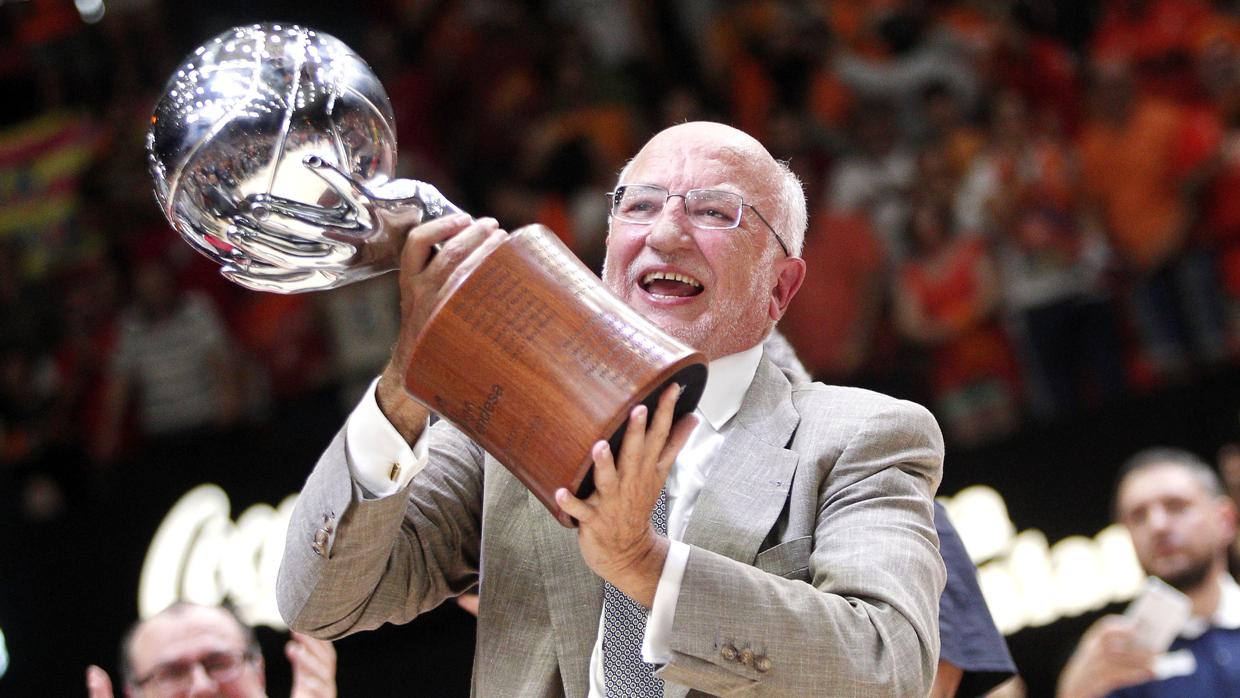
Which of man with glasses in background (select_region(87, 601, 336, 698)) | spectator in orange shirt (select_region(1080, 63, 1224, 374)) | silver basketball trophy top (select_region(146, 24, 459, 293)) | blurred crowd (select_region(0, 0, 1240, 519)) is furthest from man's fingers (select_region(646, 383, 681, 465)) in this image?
spectator in orange shirt (select_region(1080, 63, 1224, 374))

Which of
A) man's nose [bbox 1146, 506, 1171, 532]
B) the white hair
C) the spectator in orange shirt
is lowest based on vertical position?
man's nose [bbox 1146, 506, 1171, 532]

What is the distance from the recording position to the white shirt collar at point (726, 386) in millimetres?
2184

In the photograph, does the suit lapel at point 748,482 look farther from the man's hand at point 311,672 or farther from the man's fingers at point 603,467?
the man's hand at point 311,672

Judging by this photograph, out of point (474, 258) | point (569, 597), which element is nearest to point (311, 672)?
point (569, 597)

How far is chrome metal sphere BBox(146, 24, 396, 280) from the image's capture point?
1.86 m

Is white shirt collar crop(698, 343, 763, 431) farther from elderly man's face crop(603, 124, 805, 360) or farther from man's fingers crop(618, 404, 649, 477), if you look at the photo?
man's fingers crop(618, 404, 649, 477)

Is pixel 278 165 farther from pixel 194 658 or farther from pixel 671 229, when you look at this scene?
pixel 194 658

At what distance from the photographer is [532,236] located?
1.82 metres

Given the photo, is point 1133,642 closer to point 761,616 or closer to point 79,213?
point 761,616

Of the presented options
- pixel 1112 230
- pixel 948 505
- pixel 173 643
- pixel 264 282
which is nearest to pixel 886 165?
pixel 1112 230

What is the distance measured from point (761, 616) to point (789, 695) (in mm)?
91

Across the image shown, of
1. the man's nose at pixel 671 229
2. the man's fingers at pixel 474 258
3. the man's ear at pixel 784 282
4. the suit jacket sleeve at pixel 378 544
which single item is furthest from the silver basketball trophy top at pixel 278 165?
the man's ear at pixel 784 282

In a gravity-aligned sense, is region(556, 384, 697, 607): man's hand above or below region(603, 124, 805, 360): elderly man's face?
below

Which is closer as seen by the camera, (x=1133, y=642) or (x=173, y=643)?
(x=173, y=643)
